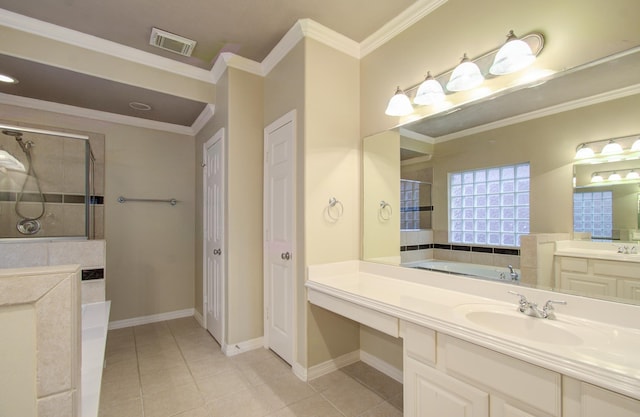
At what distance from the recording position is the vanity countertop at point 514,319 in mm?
904

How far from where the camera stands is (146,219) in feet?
11.1

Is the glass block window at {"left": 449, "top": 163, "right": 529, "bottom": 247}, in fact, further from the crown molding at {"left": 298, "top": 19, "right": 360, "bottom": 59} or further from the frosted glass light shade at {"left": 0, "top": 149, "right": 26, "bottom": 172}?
the frosted glass light shade at {"left": 0, "top": 149, "right": 26, "bottom": 172}

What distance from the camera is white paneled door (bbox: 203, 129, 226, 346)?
107 inches

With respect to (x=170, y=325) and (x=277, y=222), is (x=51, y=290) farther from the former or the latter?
(x=170, y=325)

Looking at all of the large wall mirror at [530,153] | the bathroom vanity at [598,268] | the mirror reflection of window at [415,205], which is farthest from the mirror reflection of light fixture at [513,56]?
the bathroom vanity at [598,268]

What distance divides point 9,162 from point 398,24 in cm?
326

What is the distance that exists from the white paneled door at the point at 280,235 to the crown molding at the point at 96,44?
98 cm

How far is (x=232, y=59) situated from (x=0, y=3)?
148 cm

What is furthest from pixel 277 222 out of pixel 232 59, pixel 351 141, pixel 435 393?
pixel 435 393

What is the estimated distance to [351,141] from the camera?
93.8 inches

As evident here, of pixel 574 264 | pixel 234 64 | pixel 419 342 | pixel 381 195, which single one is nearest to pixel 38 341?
pixel 419 342

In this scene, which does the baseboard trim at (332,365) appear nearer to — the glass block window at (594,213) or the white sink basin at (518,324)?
the white sink basin at (518,324)

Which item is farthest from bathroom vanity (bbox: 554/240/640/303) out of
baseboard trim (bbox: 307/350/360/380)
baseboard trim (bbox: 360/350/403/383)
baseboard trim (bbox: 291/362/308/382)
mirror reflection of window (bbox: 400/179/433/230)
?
baseboard trim (bbox: 291/362/308/382)

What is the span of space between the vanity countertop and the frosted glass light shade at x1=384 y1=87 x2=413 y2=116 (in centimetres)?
110
